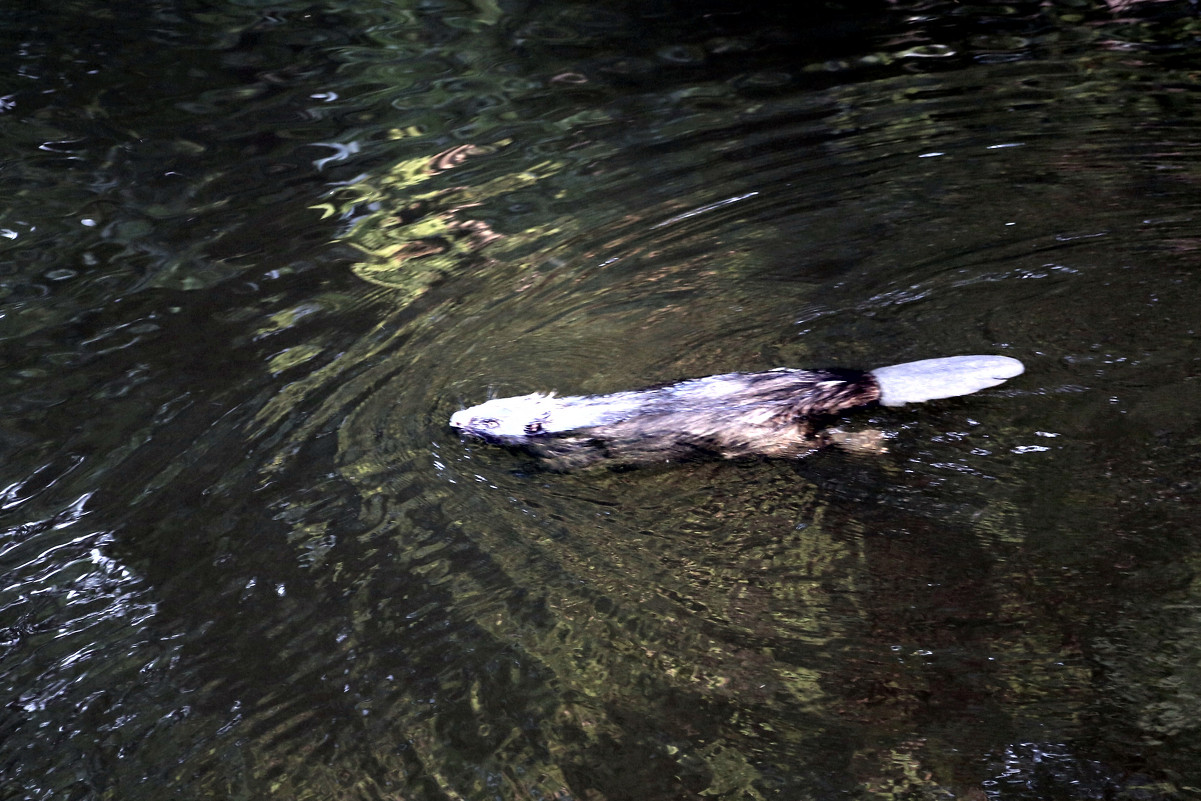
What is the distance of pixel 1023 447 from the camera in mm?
3113

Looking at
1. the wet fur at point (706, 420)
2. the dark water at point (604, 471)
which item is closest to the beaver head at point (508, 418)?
the wet fur at point (706, 420)

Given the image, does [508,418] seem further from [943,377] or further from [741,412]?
[943,377]

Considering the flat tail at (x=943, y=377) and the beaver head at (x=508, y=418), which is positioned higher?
the beaver head at (x=508, y=418)

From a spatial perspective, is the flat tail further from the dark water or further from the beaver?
the dark water

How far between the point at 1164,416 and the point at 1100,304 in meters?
0.74

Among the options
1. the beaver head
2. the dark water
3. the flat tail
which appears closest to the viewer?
the dark water

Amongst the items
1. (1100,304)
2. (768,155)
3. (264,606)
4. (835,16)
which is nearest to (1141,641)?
(1100,304)

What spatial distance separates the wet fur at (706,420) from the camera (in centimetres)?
327

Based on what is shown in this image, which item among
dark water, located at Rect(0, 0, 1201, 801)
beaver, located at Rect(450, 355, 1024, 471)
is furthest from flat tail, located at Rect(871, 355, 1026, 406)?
dark water, located at Rect(0, 0, 1201, 801)

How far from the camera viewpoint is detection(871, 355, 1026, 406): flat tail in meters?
3.23

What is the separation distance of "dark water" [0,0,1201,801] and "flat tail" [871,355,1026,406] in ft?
0.35

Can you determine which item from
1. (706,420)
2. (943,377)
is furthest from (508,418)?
(943,377)

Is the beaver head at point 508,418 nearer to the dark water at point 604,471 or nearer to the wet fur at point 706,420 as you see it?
the wet fur at point 706,420

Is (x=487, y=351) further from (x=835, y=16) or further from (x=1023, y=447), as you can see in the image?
(x=835, y=16)
